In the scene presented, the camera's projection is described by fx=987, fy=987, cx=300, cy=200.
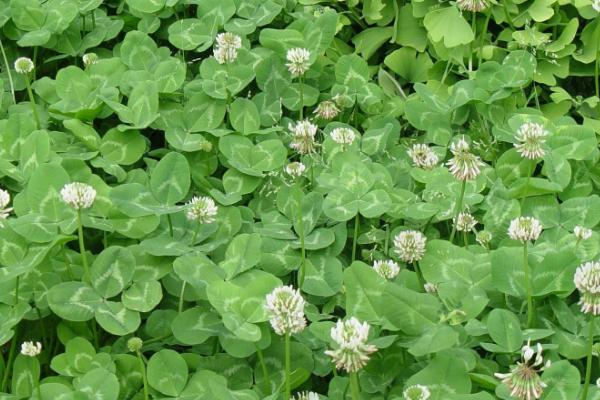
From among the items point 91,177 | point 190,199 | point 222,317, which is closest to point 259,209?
point 190,199

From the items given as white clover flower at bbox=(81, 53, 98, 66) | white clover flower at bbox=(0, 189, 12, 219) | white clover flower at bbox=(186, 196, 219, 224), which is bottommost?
white clover flower at bbox=(81, 53, 98, 66)

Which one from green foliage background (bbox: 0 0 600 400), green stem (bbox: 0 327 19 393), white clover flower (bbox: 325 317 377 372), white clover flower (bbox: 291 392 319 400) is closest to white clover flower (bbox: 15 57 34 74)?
green foliage background (bbox: 0 0 600 400)

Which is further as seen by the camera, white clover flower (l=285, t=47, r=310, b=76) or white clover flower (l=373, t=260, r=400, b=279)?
white clover flower (l=285, t=47, r=310, b=76)

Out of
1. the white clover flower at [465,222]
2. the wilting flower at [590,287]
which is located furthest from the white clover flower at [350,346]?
the white clover flower at [465,222]

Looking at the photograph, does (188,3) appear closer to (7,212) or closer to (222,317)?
(7,212)

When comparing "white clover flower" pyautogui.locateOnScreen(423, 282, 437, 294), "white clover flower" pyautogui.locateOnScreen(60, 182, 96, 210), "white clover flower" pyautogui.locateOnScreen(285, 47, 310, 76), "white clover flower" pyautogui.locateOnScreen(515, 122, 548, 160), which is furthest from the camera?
"white clover flower" pyautogui.locateOnScreen(285, 47, 310, 76)

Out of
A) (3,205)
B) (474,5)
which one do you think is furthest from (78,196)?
(474,5)

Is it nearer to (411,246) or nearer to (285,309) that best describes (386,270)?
(411,246)

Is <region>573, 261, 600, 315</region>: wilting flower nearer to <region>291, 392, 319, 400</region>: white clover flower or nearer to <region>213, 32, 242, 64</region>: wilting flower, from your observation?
<region>291, 392, 319, 400</region>: white clover flower
